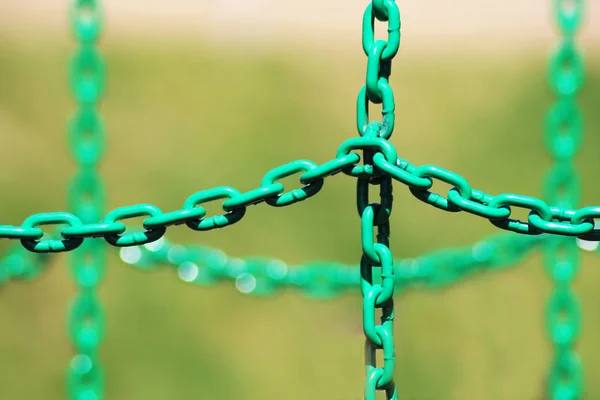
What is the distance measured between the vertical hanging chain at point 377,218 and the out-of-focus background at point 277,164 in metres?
0.91

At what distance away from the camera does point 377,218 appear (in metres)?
0.86

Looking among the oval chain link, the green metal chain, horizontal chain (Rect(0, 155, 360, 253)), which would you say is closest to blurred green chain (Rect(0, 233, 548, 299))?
the green metal chain

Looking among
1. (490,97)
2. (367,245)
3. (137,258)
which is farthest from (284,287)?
(490,97)

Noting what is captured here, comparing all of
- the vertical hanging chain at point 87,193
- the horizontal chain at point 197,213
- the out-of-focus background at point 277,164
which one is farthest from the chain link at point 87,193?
the horizontal chain at point 197,213

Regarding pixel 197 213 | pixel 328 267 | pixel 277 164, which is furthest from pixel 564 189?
pixel 277 164

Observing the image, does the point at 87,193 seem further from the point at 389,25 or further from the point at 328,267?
the point at 389,25

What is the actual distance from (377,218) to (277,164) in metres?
1.97

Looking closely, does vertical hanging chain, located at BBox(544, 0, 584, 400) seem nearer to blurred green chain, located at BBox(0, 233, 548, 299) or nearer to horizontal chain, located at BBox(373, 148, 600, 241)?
blurred green chain, located at BBox(0, 233, 548, 299)

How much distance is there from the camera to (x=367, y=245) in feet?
2.77

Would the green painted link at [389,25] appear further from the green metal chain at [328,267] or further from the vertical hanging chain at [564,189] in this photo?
the green metal chain at [328,267]

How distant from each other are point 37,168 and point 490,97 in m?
1.69

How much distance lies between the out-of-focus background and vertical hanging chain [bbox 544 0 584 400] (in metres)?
0.16

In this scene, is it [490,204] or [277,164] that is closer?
[490,204]

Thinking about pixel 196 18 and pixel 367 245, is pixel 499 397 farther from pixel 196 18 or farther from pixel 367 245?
pixel 196 18
